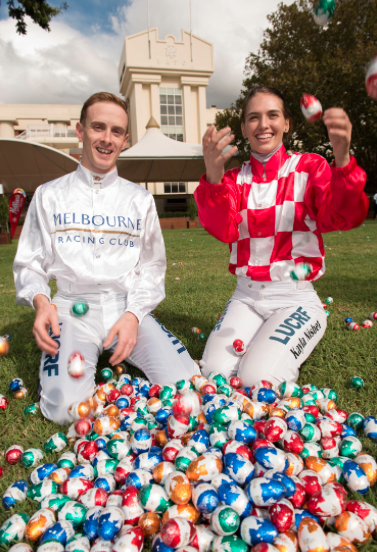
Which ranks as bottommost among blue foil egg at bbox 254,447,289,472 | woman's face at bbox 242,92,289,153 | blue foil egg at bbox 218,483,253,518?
blue foil egg at bbox 218,483,253,518

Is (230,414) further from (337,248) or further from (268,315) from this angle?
(337,248)

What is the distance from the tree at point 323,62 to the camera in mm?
17188

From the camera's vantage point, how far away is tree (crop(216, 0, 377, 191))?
677 inches

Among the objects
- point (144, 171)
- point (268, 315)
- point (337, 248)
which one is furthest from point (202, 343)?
point (144, 171)

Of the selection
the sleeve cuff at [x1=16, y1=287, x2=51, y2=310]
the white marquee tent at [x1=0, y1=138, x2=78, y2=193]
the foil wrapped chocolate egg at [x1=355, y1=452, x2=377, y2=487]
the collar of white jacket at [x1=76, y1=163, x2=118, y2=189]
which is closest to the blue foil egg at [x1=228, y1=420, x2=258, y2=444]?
the foil wrapped chocolate egg at [x1=355, y1=452, x2=377, y2=487]

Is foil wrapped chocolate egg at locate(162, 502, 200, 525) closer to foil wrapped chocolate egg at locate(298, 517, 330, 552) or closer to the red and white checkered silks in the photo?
foil wrapped chocolate egg at locate(298, 517, 330, 552)

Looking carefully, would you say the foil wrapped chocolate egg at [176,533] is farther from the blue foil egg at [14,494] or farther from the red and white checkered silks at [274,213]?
the red and white checkered silks at [274,213]

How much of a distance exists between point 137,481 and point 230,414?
0.52 meters

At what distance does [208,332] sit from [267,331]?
1086 mm

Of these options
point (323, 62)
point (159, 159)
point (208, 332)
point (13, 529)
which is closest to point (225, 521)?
point (13, 529)

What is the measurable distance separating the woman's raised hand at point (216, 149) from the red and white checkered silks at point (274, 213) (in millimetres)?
157

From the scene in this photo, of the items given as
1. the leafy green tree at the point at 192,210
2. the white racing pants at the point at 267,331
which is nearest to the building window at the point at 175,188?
the leafy green tree at the point at 192,210

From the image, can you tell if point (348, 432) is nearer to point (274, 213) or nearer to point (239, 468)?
point (239, 468)

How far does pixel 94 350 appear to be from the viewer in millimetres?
2516
